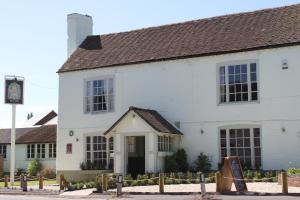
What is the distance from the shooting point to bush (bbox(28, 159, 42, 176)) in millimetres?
42844

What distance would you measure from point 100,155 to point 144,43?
7021mm

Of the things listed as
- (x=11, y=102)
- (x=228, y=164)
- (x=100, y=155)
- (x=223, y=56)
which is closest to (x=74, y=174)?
(x=100, y=155)

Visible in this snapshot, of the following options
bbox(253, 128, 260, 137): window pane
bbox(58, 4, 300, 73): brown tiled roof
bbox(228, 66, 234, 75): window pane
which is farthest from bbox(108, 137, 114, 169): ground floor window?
bbox(253, 128, 260, 137): window pane

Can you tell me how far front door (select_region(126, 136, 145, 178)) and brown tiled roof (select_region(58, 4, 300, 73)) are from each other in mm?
4431

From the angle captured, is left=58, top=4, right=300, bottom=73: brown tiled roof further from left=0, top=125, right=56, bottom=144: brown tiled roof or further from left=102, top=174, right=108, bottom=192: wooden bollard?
left=0, top=125, right=56, bottom=144: brown tiled roof

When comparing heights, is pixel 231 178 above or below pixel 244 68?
below

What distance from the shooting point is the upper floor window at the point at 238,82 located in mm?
26984

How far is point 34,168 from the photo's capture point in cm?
4303

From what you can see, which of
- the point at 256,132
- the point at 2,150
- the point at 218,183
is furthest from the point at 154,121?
the point at 2,150

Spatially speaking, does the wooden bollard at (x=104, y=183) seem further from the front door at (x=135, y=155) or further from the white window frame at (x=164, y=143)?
the front door at (x=135, y=155)

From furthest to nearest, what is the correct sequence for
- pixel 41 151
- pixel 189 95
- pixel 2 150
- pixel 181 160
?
pixel 2 150, pixel 41 151, pixel 189 95, pixel 181 160

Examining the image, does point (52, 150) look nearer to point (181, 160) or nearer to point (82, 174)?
point (82, 174)

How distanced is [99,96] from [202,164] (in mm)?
7648

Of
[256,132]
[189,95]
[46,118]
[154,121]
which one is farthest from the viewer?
[46,118]
